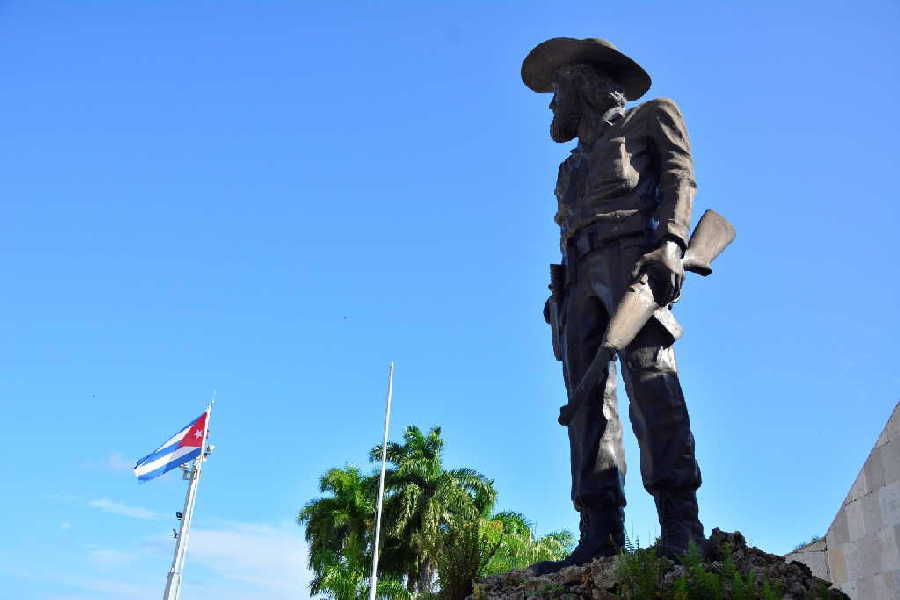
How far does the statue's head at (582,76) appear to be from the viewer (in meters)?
5.30

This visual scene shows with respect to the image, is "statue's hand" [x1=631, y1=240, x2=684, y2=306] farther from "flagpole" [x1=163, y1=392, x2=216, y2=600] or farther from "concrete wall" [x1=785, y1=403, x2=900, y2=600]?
→ "flagpole" [x1=163, y1=392, x2=216, y2=600]

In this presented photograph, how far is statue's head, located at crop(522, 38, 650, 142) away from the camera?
17.4ft

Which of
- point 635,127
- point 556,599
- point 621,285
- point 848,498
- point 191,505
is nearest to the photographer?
point 556,599

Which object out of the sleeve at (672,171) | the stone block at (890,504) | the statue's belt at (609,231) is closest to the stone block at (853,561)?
the stone block at (890,504)

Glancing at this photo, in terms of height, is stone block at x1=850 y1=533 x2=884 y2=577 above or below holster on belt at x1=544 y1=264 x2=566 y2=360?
below

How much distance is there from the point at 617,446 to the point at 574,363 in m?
0.58

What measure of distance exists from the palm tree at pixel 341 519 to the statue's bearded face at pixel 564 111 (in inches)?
1221

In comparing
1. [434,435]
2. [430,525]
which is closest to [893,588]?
[430,525]

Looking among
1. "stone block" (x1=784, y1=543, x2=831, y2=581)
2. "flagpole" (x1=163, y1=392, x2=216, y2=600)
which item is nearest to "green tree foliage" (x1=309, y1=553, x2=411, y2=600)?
"flagpole" (x1=163, y1=392, x2=216, y2=600)

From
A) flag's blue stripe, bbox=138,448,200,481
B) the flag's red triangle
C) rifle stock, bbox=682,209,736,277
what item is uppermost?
the flag's red triangle

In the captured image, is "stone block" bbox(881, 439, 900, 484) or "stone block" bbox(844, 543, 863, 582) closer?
"stone block" bbox(881, 439, 900, 484)

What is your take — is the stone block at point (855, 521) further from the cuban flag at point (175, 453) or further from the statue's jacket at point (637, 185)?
the cuban flag at point (175, 453)

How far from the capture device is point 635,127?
16.7ft

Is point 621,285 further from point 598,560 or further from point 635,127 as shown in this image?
point 598,560
